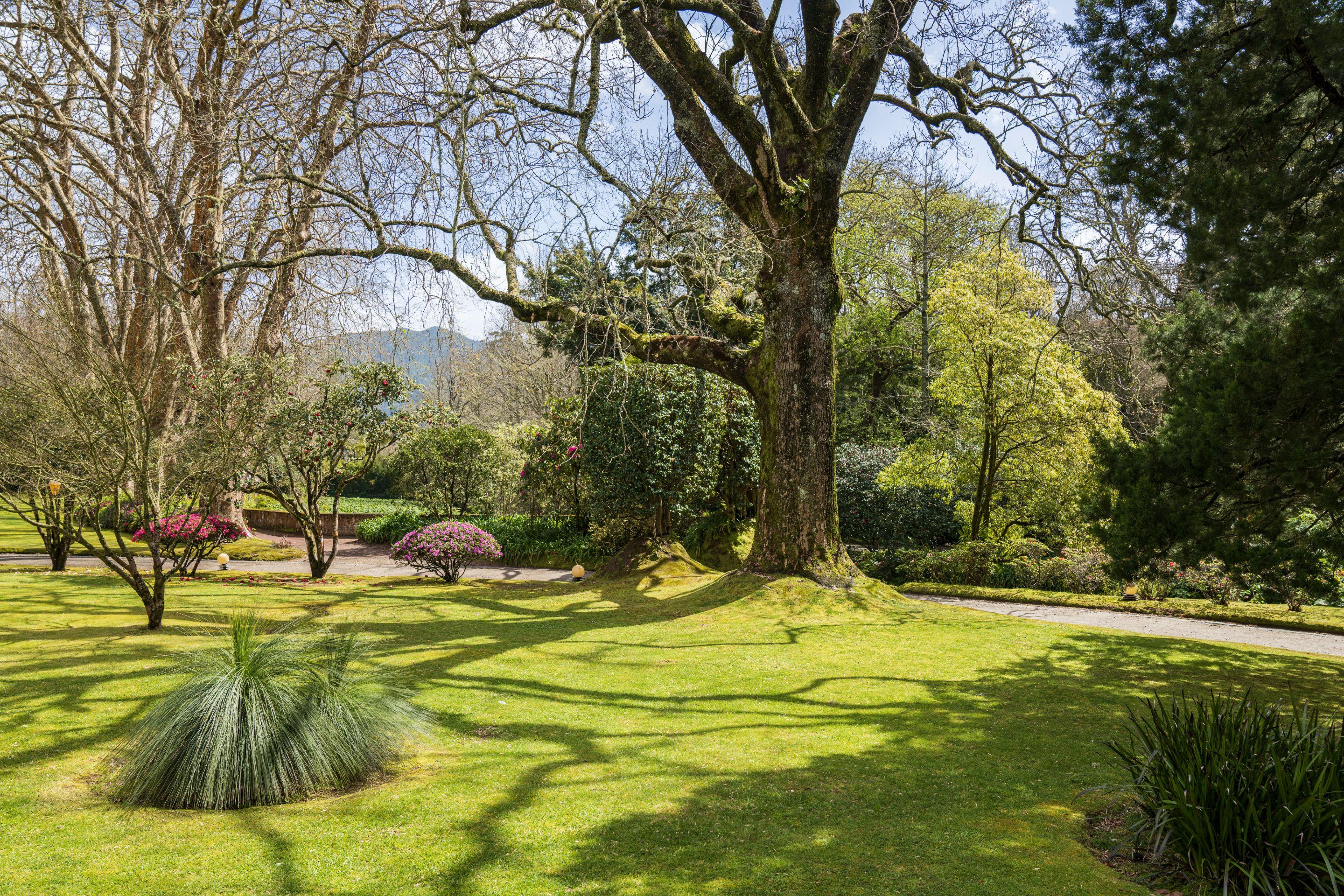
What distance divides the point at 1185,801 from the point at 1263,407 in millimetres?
2739

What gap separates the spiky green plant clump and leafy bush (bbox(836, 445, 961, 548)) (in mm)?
13622

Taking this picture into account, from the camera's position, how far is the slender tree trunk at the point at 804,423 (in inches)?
393

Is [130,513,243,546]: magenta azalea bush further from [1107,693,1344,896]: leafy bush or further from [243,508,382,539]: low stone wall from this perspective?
[243,508,382,539]: low stone wall

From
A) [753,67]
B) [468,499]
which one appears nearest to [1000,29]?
[753,67]

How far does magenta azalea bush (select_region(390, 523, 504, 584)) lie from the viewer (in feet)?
42.7

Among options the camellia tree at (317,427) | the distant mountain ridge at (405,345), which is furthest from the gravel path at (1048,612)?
the distant mountain ridge at (405,345)

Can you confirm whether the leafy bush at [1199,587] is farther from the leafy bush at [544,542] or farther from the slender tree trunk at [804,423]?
the leafy bush at [544,542]

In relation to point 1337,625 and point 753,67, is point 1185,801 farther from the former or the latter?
point 753,67

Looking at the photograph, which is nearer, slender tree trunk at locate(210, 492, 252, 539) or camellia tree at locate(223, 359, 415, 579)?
camellia tree at locate(223, 359, 415, 579)

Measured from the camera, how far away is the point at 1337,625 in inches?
370

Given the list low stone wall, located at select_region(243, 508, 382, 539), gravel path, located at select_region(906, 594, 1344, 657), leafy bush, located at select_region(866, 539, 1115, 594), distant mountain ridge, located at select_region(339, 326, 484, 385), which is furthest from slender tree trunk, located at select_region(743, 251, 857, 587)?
low stone wall, located at select_region(243, 508, 382, 539)

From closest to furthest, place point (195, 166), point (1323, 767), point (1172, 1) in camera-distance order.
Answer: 1. point (1323, 767)
2. point (1172, 1)
3. point (195, 166)

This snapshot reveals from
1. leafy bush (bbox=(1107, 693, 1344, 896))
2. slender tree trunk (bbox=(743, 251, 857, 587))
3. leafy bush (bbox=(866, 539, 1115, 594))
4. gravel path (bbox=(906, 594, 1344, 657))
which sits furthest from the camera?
leafy bush (bbox=(866, 539, 1115, 594))

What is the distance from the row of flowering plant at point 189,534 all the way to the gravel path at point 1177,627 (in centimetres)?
985
